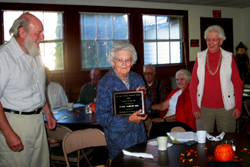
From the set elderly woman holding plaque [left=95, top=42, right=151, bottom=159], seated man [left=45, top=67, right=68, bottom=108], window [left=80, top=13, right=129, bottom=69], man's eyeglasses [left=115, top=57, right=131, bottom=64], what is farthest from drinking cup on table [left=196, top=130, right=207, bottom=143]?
window [left=80, top=13, right=129, bottom=69]

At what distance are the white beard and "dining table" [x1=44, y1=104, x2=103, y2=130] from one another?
4.00 feet

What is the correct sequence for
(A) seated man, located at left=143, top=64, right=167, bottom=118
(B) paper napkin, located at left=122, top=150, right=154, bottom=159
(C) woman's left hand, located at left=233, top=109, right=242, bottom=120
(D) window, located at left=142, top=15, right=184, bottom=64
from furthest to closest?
(D) window, located at left=142, top=15, right=184, bottom=64 < (A) seated man, located at left=143, top=64, right=167, bottom=118 < (C) woman's left hand, located at left=233, top=109, right=242, bottom=120 < (B) paper napkin, located at left=122, top=150, right=154, bottom=159

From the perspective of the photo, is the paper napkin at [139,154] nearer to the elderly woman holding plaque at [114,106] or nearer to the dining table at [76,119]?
the elderly woman holding plaque at [114,106]

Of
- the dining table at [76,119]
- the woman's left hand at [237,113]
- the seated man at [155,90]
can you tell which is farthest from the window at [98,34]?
the woman's left hand at [237,113]

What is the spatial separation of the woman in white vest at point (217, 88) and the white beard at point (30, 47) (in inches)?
66.5

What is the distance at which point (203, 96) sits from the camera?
9.33 ft

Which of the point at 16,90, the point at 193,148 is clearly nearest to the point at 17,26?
the point at 16,90

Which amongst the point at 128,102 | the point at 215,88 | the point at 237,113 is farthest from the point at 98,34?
the point at 128,102

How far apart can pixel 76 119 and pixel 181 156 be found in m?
1.84

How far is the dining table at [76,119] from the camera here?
124 inches

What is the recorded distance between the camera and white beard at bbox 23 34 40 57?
2104mm

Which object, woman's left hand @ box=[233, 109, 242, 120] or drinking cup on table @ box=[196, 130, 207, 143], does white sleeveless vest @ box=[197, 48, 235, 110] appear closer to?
woman's left hand @ box=[233, 109, 242, 120]

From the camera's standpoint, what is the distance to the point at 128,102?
198 cm

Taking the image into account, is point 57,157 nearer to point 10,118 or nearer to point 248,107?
point 10,118
